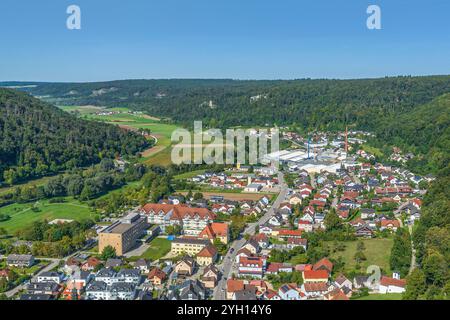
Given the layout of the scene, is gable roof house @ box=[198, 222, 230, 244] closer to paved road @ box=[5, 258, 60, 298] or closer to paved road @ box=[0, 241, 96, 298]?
paved road @ box=[0, 241, 96, 298]

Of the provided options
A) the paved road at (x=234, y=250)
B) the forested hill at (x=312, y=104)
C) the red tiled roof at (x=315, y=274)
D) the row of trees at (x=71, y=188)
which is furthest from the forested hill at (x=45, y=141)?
the red tiled roof at (x=315, y=274)

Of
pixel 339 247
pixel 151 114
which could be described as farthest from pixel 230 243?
pixel 151 114

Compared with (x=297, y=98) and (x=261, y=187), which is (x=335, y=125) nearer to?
(x=297, y=98)

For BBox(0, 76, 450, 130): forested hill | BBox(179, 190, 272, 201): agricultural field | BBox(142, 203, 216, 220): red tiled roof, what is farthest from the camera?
BBox(0, 76, 450, 130): forested hill

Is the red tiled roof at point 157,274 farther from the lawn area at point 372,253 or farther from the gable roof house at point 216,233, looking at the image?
the lawn area at point 372,253

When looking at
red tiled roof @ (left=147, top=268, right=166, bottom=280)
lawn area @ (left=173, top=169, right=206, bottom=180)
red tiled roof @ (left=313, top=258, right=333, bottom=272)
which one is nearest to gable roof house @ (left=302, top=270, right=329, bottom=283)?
red tiled roof @ (left=313, top=258, right=333, bottom=272)

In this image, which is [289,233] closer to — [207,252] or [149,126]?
[207,252]
